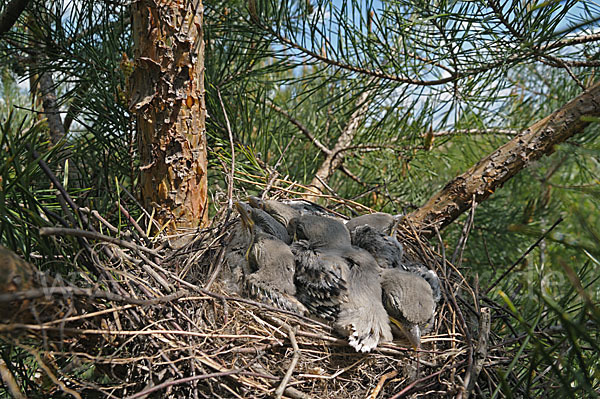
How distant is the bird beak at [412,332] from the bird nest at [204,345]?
0.02 metres

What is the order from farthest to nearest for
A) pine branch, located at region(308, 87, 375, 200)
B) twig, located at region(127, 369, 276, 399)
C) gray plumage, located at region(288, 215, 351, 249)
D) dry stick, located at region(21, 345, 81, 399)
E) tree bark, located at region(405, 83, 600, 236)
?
1. pine branch, located at region(308, 87, 375, 200)
2. tree bark, located at region(405, 83, 600, 236)
3. gray plumage, located at region(288, 215, 351, 249)
4. twig, located at region(127, 369, 276, 399)
5. dry stick, located at region(21, 345, 81, 399)

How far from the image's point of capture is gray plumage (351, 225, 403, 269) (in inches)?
54.2

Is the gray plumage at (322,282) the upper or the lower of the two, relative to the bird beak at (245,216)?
lower

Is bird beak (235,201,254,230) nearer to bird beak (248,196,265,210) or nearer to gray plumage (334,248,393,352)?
bird beak (248,196,265,210)

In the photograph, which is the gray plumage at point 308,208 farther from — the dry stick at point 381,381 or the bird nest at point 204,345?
the dry stick at point 381,381

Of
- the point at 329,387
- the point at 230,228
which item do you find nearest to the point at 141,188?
the point at 230,228

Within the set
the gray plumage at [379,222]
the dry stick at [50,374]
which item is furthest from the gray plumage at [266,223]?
the dry stick at [50,374]

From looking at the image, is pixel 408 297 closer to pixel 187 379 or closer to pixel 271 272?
pixel 271 272

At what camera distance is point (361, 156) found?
7.11ft

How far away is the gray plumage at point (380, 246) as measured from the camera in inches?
54.2

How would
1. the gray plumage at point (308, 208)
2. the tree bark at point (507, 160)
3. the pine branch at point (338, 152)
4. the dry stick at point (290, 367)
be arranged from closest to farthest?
the dry stick at point (290, 367)
the tree bark at point (507, 160)
the gray plumage at point (308, 208)
the pine branch at point (338, 152)

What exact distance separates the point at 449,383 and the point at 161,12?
115 centimetres

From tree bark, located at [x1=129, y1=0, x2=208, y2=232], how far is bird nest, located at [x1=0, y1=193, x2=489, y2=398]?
0.14 metres

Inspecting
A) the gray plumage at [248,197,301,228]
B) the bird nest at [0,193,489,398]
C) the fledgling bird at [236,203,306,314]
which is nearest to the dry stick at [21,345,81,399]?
the bird nest at [0,193,489,398]
